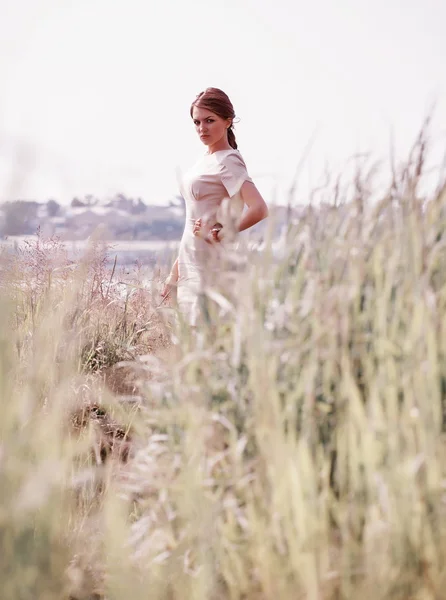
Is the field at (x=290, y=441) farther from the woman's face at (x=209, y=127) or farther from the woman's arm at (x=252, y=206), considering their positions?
the woman's face at (x=209, y=127)

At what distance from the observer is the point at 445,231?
186cm

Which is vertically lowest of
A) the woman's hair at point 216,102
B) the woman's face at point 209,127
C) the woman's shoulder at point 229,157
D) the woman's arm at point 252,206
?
the woman's arm at point 252,206

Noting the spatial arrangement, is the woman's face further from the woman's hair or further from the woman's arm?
the woman's arm

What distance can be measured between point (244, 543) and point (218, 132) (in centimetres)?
195

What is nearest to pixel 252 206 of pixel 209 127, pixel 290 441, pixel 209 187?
pixel 209 187

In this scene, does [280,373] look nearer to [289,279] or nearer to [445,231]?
[289,279]

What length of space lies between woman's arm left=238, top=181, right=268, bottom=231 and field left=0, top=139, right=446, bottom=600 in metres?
0.92

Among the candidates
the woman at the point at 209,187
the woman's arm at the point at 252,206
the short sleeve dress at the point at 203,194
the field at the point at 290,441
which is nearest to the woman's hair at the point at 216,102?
the woman at the point at 209,187

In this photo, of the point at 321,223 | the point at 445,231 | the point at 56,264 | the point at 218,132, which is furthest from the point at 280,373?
the point at 56,264

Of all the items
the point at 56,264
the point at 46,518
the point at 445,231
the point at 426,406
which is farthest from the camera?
the point at 56,264

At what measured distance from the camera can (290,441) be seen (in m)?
1.53

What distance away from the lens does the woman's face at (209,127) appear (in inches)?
123

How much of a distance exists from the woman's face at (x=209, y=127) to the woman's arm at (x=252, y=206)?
0.34m

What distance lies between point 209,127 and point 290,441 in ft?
6.27
